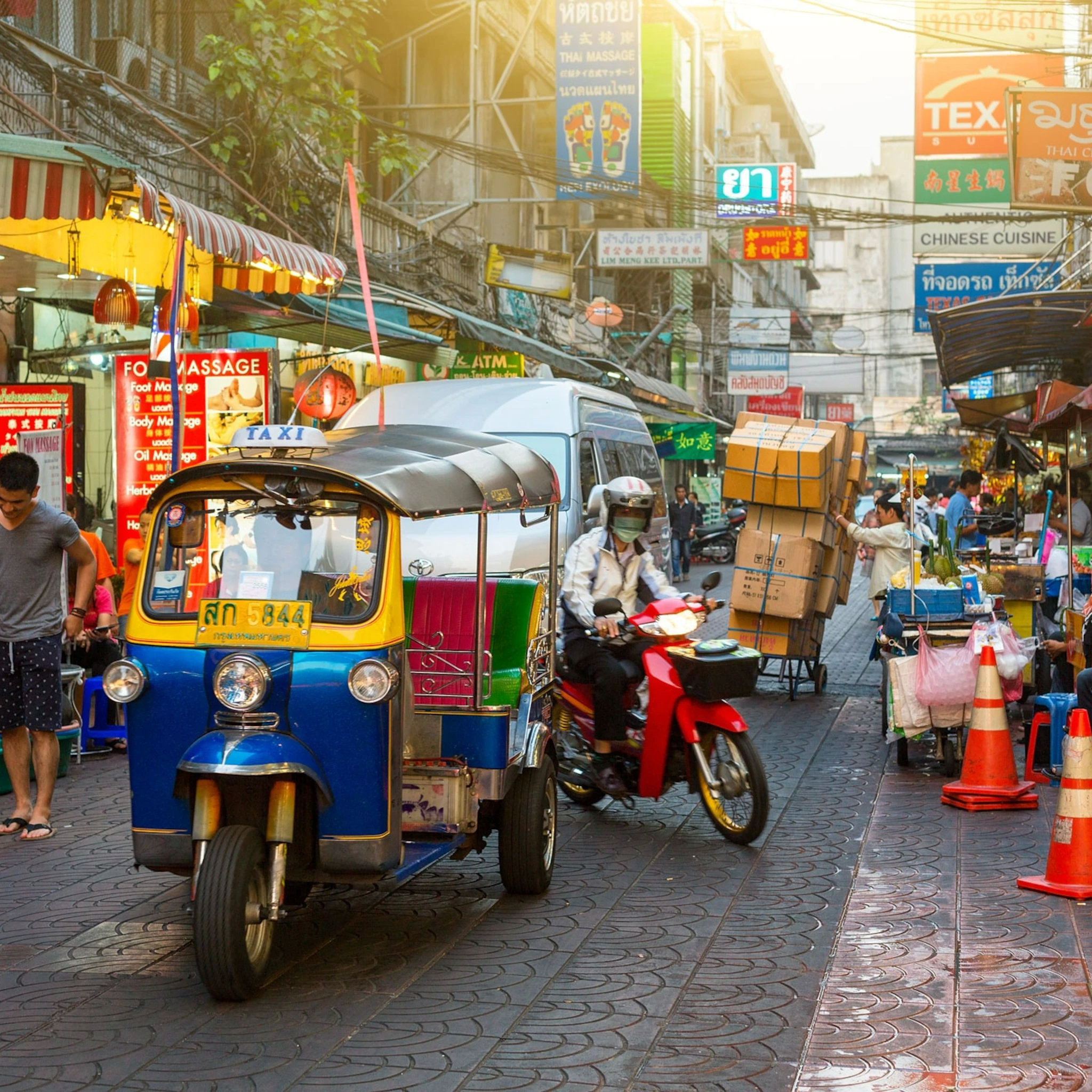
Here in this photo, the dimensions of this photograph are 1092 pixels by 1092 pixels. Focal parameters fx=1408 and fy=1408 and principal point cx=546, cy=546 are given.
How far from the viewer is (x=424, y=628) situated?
6.19 m

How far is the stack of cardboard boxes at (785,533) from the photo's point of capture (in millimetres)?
11617

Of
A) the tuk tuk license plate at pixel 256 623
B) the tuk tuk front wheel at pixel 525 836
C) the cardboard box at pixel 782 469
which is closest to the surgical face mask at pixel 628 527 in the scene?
the tuk tuk front wheel at pixel 525 836

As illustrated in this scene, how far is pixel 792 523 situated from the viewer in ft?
38.9

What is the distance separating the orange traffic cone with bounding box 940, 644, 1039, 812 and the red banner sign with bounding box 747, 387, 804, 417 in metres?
32.2

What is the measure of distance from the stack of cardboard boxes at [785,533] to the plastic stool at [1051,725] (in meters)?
3.20

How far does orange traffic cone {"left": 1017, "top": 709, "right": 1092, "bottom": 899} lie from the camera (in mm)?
6070

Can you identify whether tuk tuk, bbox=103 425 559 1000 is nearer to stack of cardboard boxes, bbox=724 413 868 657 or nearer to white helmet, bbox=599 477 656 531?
white helmet, bbox=599 477 656 531

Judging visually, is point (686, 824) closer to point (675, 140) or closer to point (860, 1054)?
point (860, 1054)

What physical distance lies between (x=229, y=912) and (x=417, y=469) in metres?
1.82

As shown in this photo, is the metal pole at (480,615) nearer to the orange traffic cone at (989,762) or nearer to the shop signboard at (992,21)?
the orange traffic cone at (989,762)

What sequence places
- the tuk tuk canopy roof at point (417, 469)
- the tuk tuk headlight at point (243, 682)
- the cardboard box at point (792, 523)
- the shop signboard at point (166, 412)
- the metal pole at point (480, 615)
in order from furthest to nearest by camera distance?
the cardboard box at point (792, 523), the shop signboard at point (166, 412), the metal pole at point (480, 615), the tuk tuk canopy roof at point (417, 469), the tuk tuk headlight at point (243, 682)

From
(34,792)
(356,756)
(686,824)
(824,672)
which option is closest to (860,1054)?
(356,756)

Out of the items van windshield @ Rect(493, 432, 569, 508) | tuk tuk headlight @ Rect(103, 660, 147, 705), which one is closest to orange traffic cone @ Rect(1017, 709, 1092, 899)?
tuk tuk headlight @ Rect(103, 660, 147, 705)

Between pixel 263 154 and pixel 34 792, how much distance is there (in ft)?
31.2
